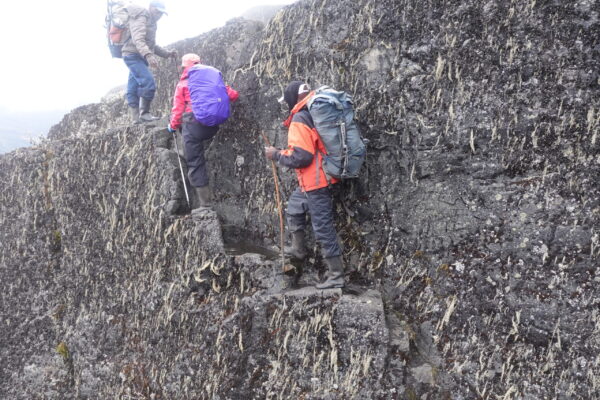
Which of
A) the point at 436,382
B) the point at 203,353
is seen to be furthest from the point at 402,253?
the point at 203,353

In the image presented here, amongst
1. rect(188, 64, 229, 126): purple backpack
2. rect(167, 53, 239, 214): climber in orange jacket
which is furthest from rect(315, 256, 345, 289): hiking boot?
rect(188, 64, 229, 126): purple backpack

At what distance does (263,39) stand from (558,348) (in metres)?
7.28

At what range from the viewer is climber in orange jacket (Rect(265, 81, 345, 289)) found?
590 cm

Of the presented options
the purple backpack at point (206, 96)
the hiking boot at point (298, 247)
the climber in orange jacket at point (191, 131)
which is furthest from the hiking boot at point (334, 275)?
the purple backpack at point (206, 96)

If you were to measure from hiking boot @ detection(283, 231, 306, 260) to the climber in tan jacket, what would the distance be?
468 centimetres

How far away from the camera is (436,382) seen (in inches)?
221

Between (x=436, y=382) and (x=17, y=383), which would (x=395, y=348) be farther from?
(x=17, y=383)

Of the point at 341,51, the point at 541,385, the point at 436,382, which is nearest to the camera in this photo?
the point at 541,385

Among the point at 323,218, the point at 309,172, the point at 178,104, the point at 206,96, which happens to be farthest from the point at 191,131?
the point at 323,218

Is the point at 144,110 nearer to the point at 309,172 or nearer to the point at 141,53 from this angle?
the point at 141,53

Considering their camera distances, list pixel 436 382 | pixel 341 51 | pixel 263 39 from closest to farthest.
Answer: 1. pixel 436 382
2. pixel 341 51
3. pixel 263 39

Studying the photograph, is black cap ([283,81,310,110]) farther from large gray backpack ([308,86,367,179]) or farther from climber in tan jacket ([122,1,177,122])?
climber in tan jacket ([122,1,177,122])

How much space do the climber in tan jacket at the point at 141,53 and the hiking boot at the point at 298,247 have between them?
15.4 ft

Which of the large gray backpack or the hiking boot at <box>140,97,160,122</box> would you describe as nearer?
the large gray backpack
